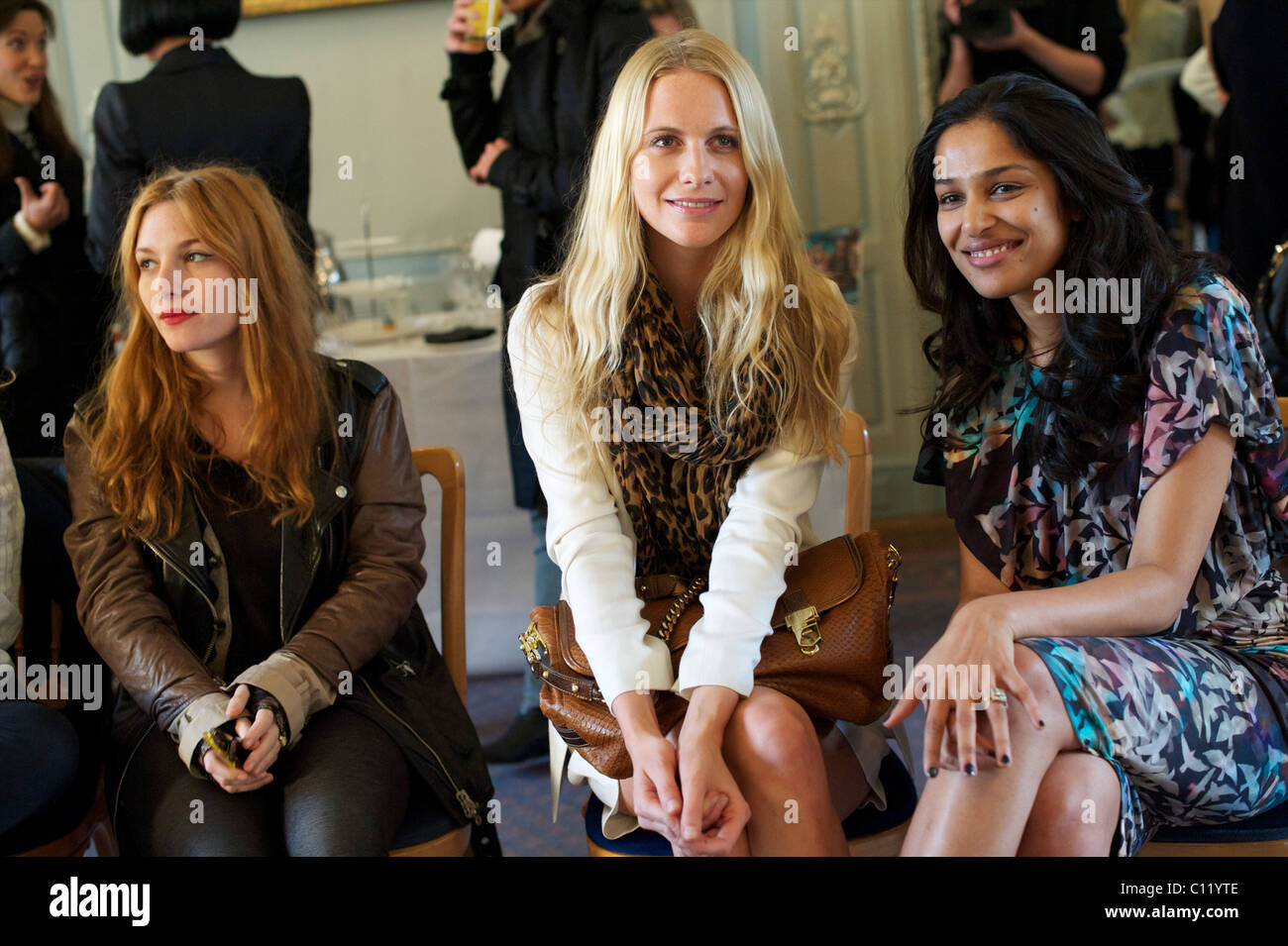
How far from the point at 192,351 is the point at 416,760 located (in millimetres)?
686

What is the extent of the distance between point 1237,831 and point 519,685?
7.19 feet

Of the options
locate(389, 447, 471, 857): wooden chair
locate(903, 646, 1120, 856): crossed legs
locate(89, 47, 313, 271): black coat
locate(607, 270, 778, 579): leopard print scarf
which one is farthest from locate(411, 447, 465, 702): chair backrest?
locate(89, 47, 313, 271): black coat

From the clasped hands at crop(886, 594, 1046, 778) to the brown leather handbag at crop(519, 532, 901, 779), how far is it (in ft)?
0.45

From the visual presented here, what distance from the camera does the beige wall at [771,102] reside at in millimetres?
4418

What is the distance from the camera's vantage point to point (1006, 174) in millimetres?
1539

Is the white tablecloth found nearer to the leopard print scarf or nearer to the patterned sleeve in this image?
the leopard print scarf

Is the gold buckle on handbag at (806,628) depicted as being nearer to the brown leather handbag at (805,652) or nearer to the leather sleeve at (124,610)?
the brown leather handbag at (805,652)

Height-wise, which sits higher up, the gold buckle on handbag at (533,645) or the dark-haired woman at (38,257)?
the dark-haired woman at (38,257)

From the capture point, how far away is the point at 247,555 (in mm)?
1730

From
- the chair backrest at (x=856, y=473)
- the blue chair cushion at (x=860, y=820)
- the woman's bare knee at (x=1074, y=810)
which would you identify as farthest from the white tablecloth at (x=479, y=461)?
the woman's bare knee at (x=1074, y=810)

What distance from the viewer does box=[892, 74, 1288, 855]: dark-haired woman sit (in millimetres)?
1273

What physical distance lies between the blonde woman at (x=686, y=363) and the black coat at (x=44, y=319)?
1.49 metres

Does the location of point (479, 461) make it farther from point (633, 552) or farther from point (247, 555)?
point (633, 552)

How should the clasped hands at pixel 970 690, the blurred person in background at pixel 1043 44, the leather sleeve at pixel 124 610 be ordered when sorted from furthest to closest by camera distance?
the blurred person in background at pixel 1043 44
the leather sleeve at pixel 124 610
the clasped hands at pixel 970 690
